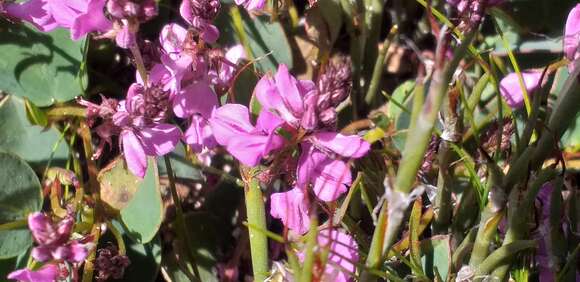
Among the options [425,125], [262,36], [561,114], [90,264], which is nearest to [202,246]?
[90,264]

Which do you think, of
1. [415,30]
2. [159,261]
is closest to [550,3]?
→ [415,30]

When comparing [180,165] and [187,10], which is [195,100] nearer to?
[187,10]

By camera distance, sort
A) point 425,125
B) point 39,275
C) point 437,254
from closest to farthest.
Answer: point 425,125 < point 39,275 < point 437,254

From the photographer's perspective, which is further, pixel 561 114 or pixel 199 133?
pixel 199 133

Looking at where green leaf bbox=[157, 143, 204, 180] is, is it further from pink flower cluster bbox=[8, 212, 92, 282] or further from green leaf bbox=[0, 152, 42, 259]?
pink flower cluster bbox=[8, 212, 92, 282]

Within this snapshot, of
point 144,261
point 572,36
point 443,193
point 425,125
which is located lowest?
point 144,261

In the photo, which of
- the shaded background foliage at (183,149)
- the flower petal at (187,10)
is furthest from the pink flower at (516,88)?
Result: the flower petal at (187,10)

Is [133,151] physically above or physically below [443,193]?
below
